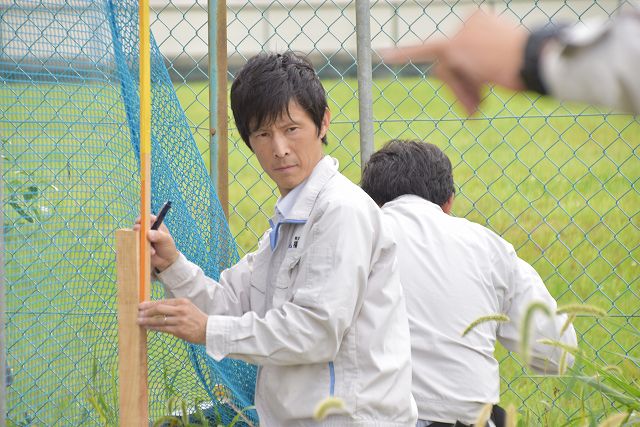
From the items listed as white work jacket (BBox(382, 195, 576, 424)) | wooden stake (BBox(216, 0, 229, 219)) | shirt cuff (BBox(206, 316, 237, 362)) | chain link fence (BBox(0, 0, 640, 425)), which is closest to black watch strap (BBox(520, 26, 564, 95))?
chain link fence (BBox(0, 0, 640, 425))

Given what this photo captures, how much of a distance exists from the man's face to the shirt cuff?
0.45m

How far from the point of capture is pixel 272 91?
272cm

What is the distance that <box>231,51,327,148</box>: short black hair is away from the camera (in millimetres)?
2713

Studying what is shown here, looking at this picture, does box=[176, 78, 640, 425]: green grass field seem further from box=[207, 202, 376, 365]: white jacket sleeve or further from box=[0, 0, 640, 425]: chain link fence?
box=[207, 202, 376, 365]: white jacket sleeve

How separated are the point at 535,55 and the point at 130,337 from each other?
62.3 inches

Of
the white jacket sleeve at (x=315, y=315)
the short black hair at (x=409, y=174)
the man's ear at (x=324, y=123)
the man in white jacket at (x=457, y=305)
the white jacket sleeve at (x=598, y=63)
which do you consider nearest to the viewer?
the white jacket sleeve at (x=598, y=63)

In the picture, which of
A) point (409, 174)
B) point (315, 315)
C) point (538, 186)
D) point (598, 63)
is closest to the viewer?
point (598, 63)

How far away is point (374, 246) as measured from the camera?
2.62 m

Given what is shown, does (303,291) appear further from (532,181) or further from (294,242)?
(532,181)

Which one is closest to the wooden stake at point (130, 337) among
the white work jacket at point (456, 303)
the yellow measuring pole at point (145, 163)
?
the yellow measuring pole at point (145, 163)

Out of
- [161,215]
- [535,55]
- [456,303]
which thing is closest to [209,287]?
[161,215]

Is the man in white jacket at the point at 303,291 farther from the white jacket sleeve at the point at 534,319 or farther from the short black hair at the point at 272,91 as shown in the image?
the white jacket sleeve at the point at 534,319

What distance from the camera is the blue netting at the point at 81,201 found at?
319 centimetres

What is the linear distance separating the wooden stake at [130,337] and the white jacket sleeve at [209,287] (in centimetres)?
25
